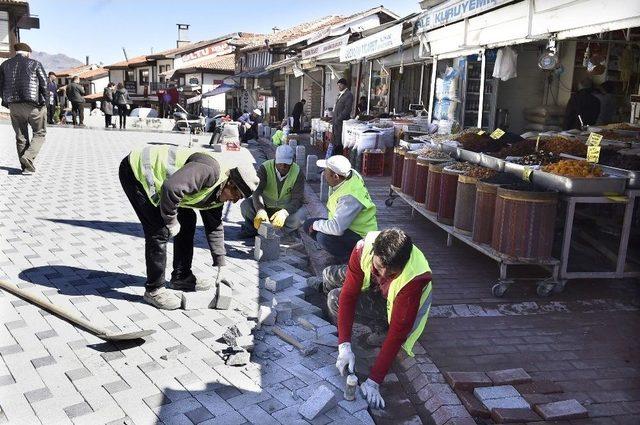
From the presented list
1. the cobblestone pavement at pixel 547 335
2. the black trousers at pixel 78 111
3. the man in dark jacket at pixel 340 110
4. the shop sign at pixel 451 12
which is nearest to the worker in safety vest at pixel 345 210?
the cobblestone pavement at pixel 547 335

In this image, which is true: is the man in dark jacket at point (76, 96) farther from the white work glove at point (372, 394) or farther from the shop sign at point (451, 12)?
the white work glove at point (372, 394)

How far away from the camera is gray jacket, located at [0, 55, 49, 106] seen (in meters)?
9.12

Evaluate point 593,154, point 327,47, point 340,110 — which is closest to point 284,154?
point 593,154

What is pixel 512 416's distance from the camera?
3225 millimetres

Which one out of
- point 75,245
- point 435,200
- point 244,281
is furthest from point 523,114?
point 75,245

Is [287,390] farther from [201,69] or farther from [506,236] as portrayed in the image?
[201,69]

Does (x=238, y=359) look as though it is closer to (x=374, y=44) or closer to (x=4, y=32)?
(x=374, y=44)

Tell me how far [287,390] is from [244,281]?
81.4 inches

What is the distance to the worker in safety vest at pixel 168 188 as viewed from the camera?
4176 mm

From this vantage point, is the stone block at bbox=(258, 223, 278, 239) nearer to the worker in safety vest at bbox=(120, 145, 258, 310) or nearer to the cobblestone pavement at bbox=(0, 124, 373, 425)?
the cobblestone pavement at bbox=(0, 124, 373, 425)

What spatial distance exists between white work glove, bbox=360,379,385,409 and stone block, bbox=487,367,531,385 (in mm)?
763

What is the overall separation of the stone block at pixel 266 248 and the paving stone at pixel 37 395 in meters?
2.99

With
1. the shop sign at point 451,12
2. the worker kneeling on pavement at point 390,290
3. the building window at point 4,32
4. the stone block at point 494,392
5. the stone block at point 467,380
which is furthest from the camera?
the building window at point 4,32

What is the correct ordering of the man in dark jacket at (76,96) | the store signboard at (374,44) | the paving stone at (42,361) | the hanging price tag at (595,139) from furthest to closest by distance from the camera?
Result: the man in dark jacket at (76,96), the store signboard at (374,44), the hanging price tag at (595,139), the paving stone at (42,361)
